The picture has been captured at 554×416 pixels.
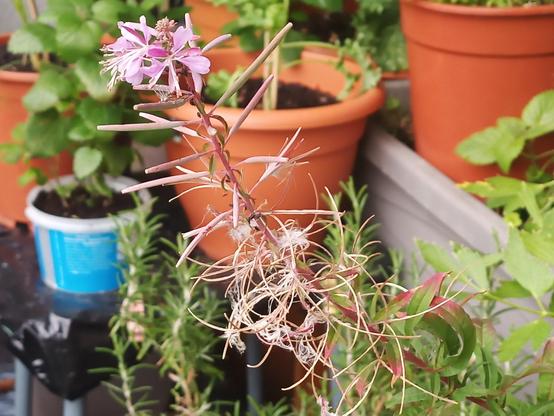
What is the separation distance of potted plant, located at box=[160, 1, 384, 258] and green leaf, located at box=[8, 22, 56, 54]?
19cm

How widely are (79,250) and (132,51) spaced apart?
0.82 metres

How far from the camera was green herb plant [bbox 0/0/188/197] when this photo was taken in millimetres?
1066

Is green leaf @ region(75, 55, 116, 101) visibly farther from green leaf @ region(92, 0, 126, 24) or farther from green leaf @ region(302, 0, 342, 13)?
green leaf @ region(302, 0, 342, 13)

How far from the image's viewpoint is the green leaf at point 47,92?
42.8 inches

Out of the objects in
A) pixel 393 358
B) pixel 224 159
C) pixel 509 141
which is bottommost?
pixel 509 141

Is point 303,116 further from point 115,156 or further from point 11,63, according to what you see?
point 11,63

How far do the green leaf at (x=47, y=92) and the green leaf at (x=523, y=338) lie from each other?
706 mm

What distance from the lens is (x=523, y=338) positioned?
603 millimetres

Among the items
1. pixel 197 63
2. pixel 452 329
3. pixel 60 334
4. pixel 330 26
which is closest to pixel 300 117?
pixel 60 334

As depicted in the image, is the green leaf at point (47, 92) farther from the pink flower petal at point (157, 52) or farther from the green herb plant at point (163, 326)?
the pink flower petal at point (157, 52)

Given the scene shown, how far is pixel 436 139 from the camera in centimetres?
111

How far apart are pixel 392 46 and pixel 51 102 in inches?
22.6

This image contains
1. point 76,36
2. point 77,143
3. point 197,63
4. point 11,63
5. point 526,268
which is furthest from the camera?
point 11,63

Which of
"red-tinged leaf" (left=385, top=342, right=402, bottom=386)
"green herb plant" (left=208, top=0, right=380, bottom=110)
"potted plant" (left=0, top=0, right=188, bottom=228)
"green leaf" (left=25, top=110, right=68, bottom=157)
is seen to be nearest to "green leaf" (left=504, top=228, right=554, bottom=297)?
"red-tinged leaf" (left=385, top=342, right=402, bottom=386)
